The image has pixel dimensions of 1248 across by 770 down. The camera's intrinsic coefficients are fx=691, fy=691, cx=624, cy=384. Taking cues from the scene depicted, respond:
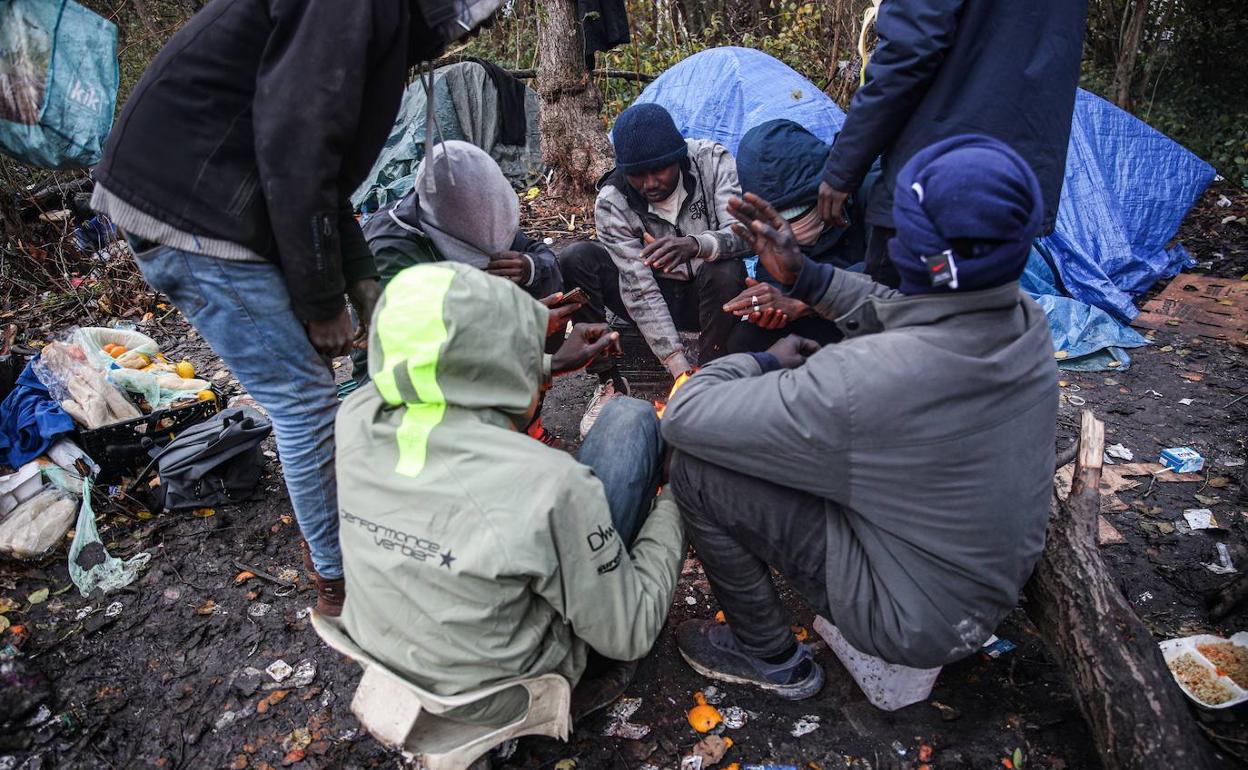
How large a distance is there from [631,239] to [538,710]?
7.85ft

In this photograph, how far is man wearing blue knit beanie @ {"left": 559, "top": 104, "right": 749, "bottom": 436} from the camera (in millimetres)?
3355

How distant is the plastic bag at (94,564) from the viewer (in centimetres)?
293

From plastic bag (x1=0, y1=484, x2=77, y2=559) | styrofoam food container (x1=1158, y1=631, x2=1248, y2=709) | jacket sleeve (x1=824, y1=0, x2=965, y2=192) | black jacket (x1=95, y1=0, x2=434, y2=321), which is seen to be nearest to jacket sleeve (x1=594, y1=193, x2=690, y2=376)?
jacket sleeve (x1=824, y1=0, x2=965, y2=192)

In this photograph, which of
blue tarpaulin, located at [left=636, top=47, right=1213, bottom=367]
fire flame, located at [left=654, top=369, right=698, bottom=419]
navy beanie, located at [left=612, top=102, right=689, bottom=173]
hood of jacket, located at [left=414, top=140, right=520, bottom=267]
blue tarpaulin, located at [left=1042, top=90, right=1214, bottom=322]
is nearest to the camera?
fire flame, located at [left=654, top=369, right=698, bottom=419]

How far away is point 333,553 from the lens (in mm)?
2355

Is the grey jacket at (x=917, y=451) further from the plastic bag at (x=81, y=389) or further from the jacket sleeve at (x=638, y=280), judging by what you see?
the plastic bag at (x=81, y=389)

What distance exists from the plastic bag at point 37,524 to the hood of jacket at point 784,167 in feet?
11.4

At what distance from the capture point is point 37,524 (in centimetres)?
305

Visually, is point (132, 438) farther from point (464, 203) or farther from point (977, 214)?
point (977, 214)

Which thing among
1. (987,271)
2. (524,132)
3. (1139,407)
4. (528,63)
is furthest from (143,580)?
(528,63)

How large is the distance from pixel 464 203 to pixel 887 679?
7.89ft

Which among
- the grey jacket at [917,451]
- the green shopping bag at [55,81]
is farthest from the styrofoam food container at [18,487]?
the grey jacket at [917,451]

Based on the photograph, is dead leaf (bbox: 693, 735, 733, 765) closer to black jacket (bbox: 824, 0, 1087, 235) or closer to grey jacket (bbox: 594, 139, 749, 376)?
grey jacket (bbox: 594, 139, 749, 376)

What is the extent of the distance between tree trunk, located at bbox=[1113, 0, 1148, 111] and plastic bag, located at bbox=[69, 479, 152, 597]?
30.8 feet
